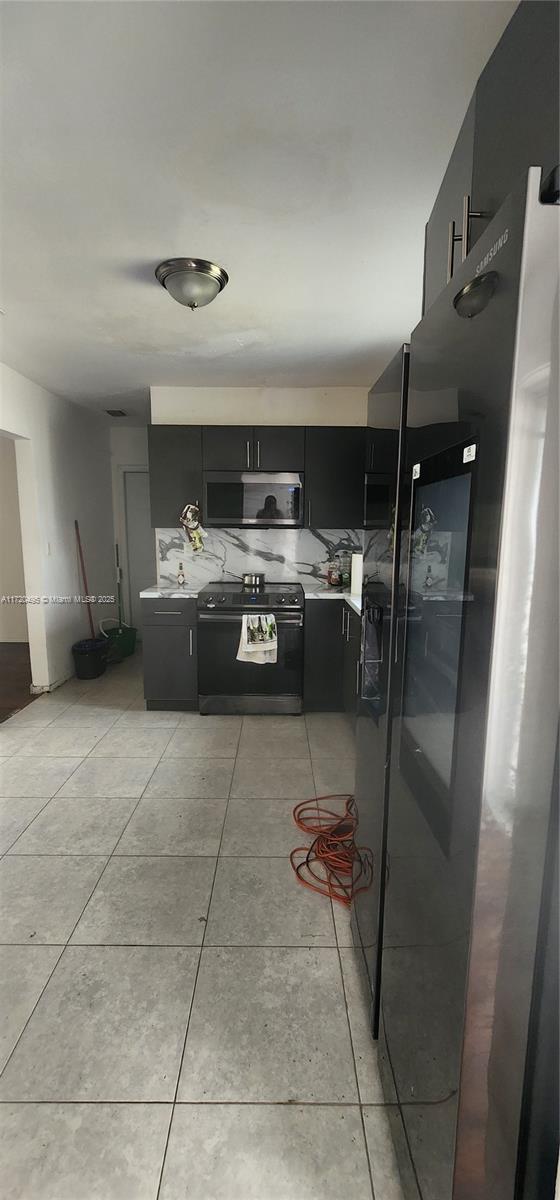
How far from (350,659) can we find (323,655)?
0.36 meters

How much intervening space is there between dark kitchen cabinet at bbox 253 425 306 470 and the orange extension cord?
8.22ft

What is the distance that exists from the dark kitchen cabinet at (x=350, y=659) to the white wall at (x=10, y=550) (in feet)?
12.1

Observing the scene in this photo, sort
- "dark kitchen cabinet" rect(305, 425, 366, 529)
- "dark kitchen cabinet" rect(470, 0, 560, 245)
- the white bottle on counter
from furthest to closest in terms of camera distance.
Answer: "dark kitchen cabinet" rect(305, 425, 366, 529) → the white bottle on counter → "dark kitchen cabinet" rect(470, 0, 560, 245)

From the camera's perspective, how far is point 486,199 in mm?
1091

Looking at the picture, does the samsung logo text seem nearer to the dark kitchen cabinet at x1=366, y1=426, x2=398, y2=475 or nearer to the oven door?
the dark kitchen cabinet at x1=366, y1=426, x2=398, y2=475

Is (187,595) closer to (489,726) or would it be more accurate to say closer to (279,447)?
(279,447)

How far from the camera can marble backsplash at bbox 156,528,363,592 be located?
14.4ft

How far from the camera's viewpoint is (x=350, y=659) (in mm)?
3539

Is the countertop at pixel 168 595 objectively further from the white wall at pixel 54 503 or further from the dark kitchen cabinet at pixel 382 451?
the dark kitchen cabinet at pixel 382 451

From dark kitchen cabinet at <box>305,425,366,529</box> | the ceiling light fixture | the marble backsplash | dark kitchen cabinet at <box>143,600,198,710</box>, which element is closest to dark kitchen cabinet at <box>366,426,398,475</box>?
Answer: the ceiling light fixture

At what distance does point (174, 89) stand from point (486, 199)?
2.76ft

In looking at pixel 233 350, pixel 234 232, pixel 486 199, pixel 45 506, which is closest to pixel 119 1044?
pixel 486 199

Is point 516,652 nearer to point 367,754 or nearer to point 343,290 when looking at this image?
point 367,754

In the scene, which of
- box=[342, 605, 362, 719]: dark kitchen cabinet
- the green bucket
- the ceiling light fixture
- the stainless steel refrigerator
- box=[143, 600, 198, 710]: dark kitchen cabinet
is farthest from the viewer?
the green bucket
